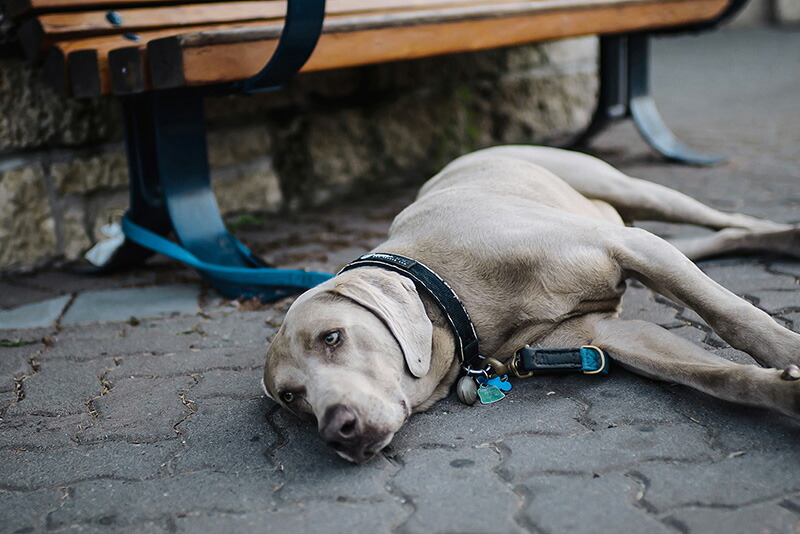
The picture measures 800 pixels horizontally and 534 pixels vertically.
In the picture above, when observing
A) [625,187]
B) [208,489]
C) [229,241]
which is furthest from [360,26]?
[208,489]

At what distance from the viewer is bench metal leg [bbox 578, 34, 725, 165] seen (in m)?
5.37

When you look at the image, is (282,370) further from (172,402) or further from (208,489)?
(172,402)

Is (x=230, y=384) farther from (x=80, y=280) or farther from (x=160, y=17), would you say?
(x=160, y=17)

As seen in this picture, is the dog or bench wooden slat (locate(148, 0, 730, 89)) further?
bench wooden slat (locate(148, 0, 730, 89))

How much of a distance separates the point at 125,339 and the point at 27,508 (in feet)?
3.77

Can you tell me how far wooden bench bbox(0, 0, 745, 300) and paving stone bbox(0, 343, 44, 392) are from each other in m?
0.74

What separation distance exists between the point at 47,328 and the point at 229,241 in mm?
812

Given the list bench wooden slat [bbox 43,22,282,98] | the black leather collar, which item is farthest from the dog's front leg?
bench wooden slat [bbox 43,22,282,98]

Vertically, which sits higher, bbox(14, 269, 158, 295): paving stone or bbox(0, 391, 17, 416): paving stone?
bbox(0, 391, 17, 416): paving stone

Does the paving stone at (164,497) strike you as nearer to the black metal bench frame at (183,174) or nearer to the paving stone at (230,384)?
the paving stone at (230,384)

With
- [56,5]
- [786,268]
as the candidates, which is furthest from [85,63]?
[786,268]

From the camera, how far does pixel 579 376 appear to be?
237 cm

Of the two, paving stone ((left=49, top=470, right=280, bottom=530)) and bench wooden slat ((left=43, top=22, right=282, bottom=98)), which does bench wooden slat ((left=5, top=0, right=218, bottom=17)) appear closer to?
bench wooden slat ((left=43, top=22, right=282, bottom=98))

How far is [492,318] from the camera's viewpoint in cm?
236
